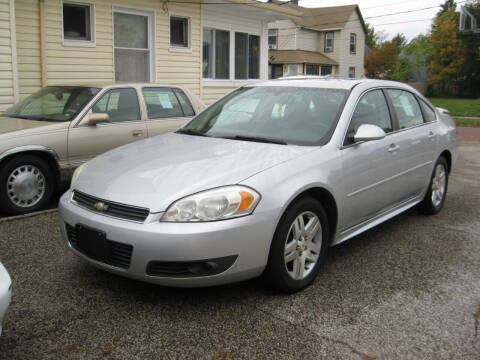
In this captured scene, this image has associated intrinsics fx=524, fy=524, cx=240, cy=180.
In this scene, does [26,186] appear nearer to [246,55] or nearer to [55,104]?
[55,104]

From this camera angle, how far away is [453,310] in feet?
12.0

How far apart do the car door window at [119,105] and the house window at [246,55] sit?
8.68 metres

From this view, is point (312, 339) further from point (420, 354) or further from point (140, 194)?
point (140, 194)

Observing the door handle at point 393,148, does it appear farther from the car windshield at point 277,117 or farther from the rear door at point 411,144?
the car windshield at point 277,117

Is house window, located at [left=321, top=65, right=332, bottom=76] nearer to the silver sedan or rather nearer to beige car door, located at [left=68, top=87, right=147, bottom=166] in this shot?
beige car door, located at [left=68, top=87, right=147, bottom=166]

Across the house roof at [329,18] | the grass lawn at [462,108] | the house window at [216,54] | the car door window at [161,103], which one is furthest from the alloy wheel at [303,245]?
the house roof at [329,18]

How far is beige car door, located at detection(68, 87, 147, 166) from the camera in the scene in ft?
20.7

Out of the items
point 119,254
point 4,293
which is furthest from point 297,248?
point 4,293

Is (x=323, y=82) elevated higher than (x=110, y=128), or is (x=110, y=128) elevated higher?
(x=323, y=82)

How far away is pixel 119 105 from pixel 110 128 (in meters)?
0.43

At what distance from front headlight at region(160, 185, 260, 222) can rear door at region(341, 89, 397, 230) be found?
45.1 inches

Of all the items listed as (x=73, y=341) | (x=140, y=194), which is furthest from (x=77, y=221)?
(x=73, y=341)

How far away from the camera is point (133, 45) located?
39.5 feet

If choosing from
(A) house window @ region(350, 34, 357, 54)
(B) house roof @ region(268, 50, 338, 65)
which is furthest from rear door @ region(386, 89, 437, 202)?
(A) house window @ region(350, 34, 357, 54)
